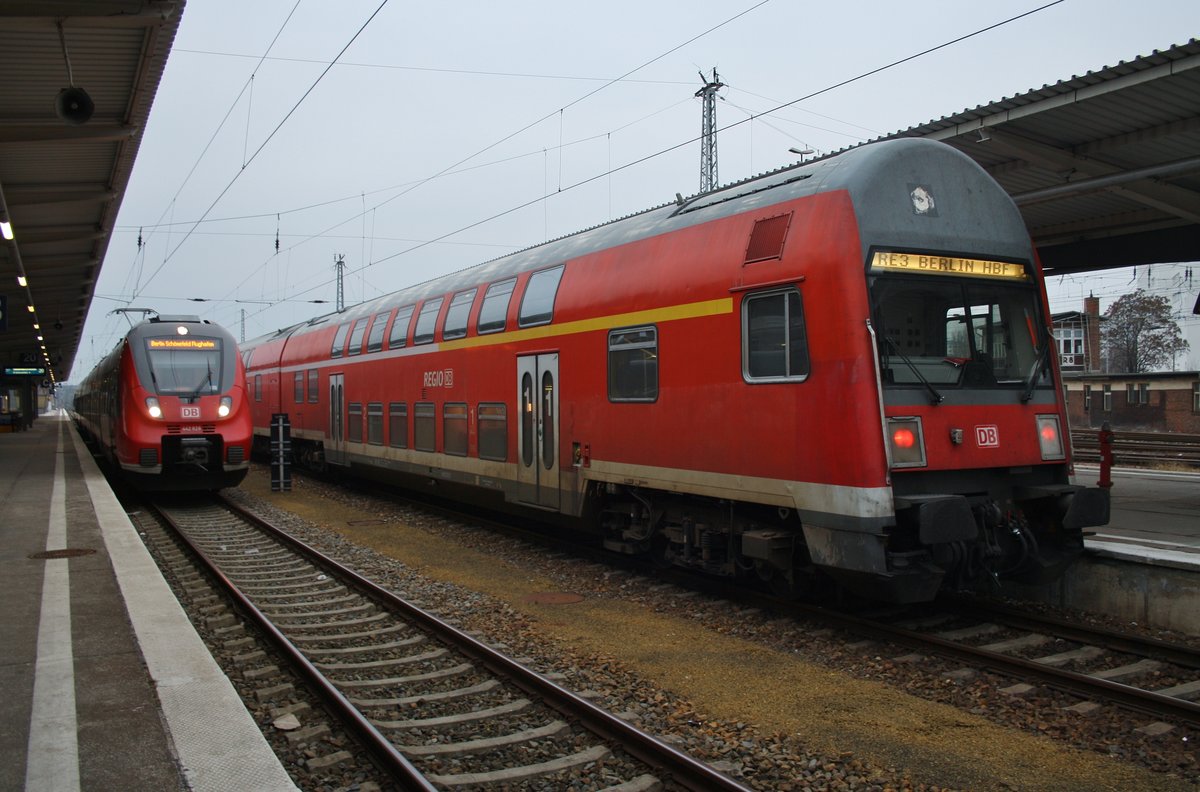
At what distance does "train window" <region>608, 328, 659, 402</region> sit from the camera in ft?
27.9

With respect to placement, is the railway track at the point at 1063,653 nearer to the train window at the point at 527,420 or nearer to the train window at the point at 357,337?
the train window at the point at 527,420

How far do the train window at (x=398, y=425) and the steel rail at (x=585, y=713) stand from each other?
19.9ft

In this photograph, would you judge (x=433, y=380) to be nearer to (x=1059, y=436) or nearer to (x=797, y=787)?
(x=1059, y=436)

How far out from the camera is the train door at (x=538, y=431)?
33.3ft

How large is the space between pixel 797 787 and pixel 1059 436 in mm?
4496

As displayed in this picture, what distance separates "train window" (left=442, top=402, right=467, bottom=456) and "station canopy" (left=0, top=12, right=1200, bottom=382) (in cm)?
560

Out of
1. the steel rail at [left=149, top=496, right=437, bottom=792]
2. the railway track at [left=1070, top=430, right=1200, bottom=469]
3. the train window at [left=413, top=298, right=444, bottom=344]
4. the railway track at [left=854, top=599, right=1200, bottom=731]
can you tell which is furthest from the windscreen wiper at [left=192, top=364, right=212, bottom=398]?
the railway track at [left=1070, top=430, right=1200, bottom=469]

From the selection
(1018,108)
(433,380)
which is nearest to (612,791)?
(1018,108)

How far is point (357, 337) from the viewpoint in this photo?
1688 cm

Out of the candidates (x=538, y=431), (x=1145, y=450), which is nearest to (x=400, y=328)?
(x=538, y=431)

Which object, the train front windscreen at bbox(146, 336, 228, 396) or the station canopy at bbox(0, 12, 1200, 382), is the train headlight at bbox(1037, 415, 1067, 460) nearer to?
the station canopy at bbox(0, 12, 1200, 382)

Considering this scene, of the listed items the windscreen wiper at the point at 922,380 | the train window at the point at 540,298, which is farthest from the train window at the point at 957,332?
the train window at the point at 540,298

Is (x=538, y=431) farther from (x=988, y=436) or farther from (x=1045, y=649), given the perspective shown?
(x=1045, y=649)

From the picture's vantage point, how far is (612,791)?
14.3 feet
